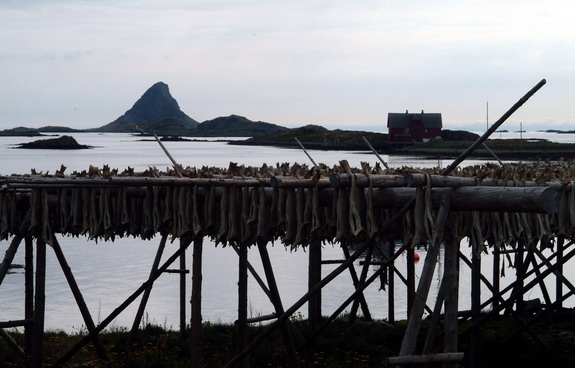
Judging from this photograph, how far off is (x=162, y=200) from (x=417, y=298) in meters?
4.26

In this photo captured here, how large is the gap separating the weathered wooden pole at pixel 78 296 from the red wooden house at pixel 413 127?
9816 cm

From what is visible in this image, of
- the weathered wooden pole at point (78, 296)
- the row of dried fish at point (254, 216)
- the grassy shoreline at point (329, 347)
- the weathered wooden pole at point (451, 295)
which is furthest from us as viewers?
the grassy shoreline at point (329, 347)

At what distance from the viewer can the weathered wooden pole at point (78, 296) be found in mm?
12500

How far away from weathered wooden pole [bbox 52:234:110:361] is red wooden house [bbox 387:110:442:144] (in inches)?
3865

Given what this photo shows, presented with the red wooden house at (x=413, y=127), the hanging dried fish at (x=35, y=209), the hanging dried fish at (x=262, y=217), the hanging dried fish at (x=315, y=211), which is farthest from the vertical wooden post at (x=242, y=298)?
the red wooden house at (x=413, y=127)

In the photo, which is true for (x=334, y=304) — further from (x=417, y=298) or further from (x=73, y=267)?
(x=417, y=298)

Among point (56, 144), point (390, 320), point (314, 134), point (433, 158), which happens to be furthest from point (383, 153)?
point (390, 320)

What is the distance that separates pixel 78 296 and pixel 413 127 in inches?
3949

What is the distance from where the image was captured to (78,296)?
1303 centimetres

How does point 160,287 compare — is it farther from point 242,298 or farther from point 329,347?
point 242,298

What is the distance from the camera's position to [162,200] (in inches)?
461

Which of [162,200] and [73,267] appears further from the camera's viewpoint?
[73,267]

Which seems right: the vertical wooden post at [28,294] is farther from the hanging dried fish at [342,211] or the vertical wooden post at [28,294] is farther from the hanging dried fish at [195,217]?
the hanging dried fish at [342,211]

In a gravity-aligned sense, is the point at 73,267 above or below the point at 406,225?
below
